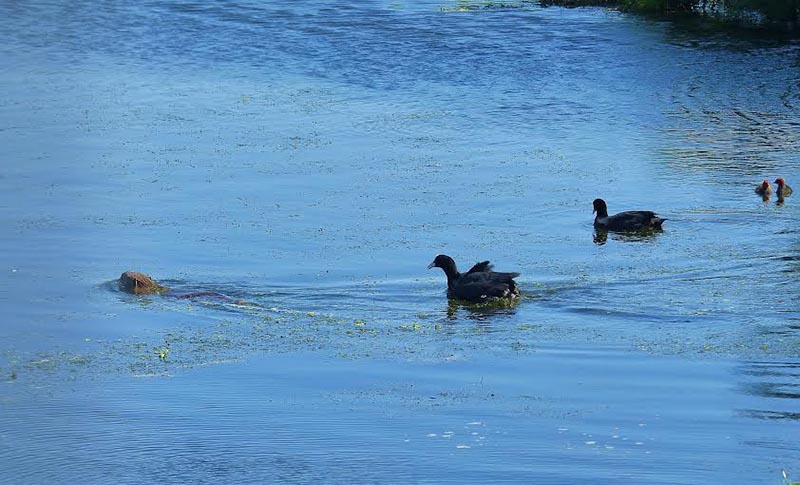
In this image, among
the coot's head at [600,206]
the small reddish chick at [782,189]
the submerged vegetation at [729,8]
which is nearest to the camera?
the coot's head at [600,206]

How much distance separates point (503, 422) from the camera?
1244 cm

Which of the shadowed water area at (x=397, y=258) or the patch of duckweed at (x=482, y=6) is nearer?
the shadowed water area at (x=397, y=258)

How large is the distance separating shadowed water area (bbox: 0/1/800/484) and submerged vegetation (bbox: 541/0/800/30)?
2.23 metres

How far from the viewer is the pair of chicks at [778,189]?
2138 cm

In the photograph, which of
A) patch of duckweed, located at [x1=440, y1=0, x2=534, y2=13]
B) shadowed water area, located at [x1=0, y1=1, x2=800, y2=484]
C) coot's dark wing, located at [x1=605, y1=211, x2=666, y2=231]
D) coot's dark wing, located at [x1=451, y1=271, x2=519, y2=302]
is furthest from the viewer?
patch of duckweed, located at [x1=440, y1=0, x2=534, y2=13]

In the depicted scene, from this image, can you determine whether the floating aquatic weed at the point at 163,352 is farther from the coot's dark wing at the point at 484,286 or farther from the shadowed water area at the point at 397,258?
the coot's dark wing at the point at 484,286

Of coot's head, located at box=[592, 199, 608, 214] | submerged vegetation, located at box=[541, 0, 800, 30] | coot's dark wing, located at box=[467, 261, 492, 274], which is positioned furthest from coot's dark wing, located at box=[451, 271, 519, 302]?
submerged vegetation, located at box=[541, 0, 800, 30]

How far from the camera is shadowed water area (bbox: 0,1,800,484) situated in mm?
12141

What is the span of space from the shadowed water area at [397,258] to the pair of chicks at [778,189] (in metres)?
0.31

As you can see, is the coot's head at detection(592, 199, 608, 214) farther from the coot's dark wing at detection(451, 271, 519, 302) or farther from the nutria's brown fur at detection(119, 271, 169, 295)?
the nutria's brown fur at detection(119, 271, 169, 295)

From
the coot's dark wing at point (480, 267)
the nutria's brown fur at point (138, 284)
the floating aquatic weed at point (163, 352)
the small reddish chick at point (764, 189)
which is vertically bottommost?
the floating aquatic weed at point (163, 352)

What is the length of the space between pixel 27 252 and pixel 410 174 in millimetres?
6814

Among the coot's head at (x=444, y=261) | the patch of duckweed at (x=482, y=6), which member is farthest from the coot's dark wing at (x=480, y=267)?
the patch of duckweed at (x=482, y=6)

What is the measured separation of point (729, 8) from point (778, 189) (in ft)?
59.0
